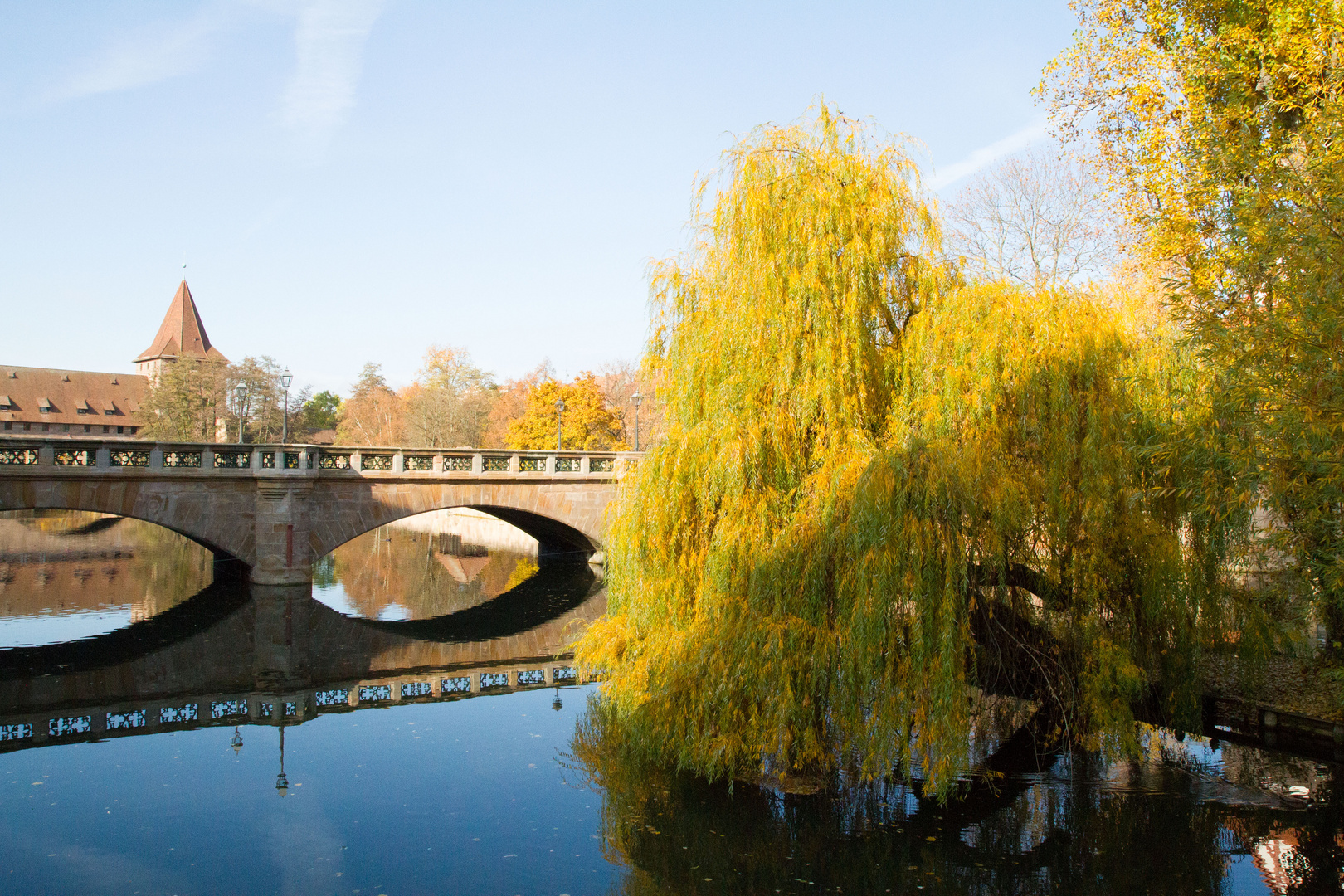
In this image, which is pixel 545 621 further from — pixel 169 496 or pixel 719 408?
pixel 719 408

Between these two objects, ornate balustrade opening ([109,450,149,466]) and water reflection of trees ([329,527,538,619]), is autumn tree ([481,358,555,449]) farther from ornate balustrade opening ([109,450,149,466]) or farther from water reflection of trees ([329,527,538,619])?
ornate balustrade opening ([109,450,149,466])

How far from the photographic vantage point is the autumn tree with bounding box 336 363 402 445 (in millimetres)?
63219

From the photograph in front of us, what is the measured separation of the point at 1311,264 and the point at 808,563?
174 inches

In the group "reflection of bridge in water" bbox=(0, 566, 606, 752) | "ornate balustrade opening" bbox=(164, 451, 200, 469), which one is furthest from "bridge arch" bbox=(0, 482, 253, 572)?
"reflection of bridge in water" bbox=(0, 566, 606, 752)

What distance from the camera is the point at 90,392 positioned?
7044 centimetres

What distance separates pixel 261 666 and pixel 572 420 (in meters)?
25.3

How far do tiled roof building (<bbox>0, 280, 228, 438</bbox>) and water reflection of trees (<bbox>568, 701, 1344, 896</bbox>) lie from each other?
6539 cm

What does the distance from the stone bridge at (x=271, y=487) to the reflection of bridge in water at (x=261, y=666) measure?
1.39 metres

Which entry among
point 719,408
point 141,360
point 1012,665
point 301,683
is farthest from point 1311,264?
point 141,360

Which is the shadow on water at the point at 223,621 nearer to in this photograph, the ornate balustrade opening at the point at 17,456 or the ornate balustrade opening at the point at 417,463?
the ornate balustrade opening at the point at 417,463

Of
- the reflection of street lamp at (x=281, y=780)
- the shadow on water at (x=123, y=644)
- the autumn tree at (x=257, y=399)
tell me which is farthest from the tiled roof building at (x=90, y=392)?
the reflection of street lamp at (x=281, y=780)

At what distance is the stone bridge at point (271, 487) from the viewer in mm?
19688

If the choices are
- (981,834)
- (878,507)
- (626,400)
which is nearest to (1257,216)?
(878,507)

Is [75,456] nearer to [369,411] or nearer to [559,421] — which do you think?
[559,421]
